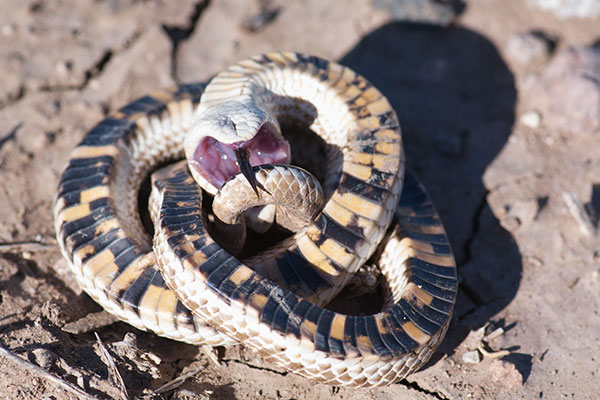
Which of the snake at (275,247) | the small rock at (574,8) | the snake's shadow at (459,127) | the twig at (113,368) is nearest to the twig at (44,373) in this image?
the twig at (113,368)

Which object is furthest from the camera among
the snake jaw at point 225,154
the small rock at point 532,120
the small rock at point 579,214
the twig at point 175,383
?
the small rock at point 532,120

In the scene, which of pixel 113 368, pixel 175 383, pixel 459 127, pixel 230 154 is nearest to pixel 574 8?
pixel 459 127

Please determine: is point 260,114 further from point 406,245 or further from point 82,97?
point 82,97

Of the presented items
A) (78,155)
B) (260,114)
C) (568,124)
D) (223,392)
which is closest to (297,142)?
(260,114)

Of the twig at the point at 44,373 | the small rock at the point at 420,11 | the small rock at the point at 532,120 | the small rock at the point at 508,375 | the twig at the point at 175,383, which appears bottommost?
the small rock at the point at 508,375

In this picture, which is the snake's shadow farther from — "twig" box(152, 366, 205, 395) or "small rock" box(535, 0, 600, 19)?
"twig" box(152, 366, 205, 395)

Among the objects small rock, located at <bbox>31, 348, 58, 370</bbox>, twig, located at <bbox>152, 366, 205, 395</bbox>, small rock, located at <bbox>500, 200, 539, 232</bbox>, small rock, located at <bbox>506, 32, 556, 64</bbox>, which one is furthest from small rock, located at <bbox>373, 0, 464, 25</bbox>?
small rock, located at <bbox>31, 348, 58, 370</bbox>

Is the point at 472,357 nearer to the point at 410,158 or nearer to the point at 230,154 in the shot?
the point at 410,158

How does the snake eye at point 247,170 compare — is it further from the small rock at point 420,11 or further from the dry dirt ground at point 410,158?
the small rock at point 420,11
